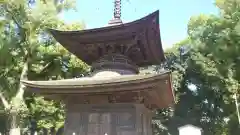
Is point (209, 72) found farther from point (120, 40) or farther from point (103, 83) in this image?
point (103, 83)

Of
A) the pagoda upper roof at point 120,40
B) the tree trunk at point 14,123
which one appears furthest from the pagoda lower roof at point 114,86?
the tree trunk at point 14,123

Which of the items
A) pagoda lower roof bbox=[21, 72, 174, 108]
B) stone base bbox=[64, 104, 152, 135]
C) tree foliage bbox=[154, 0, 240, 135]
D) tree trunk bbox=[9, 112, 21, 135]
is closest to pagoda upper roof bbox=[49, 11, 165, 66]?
pagoda lower roof bbox=[21, 72, 174, 108]

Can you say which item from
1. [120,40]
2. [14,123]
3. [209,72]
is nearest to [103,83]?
[120,40]

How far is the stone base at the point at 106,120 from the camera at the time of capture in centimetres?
782

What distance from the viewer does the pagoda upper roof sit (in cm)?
837

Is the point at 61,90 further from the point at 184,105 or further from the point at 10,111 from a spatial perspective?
the point at 184,105

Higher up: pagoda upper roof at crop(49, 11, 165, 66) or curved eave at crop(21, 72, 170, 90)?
pagoda upper roof at crop(49, 11, 165, 66)

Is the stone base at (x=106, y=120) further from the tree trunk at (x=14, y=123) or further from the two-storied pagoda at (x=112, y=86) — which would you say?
the tree trunk at (x=14, y=123)

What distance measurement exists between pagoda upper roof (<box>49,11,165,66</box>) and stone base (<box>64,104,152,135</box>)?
2.13 metres

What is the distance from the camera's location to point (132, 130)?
7.73 metres

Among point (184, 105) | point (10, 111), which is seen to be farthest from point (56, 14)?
point (184, 105)

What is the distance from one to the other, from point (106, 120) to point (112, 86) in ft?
4.24

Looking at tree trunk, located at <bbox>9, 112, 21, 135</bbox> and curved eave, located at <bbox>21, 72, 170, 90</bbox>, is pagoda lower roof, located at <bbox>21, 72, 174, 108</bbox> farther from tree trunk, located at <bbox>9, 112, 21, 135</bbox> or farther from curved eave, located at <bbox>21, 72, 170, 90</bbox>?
tree trunk, located at <bbox>9, 112, 21, 135</bbox>

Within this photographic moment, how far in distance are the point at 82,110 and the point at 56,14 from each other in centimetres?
1389
